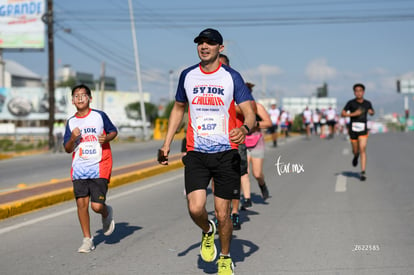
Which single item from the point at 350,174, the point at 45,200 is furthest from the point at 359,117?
the point at 45,200

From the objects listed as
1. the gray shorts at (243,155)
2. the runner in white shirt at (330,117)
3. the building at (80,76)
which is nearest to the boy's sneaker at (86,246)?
the gray shorts at (243,155)

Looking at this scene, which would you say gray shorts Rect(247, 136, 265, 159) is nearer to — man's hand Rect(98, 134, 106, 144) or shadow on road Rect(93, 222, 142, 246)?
shadow on road Rect(93, 222, 142, 246)

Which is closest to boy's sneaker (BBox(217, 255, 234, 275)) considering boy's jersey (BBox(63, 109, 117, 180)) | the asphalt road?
the asphalt road

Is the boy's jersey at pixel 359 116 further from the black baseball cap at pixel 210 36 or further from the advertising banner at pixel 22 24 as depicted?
the advertising banner at pixel 22 24

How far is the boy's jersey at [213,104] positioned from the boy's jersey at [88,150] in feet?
5.47

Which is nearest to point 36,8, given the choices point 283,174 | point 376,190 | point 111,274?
point 283,174

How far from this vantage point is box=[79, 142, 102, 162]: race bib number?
627 cm

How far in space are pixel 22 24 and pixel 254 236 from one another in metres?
44.3

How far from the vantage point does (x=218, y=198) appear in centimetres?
493

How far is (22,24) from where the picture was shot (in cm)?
4747

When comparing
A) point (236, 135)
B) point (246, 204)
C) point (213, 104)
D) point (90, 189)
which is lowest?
point (246, 204)

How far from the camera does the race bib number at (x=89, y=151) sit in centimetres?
627

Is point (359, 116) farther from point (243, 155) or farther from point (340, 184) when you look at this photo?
point (243, 155)

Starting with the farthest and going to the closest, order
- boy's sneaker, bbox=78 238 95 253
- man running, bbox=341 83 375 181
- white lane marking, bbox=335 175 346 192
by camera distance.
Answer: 1. man running, bbox=341 83 375 181
2. white lane marking, bbox=335 175 346 192
3. boy's sneaker, bbox=78 238 95 253
